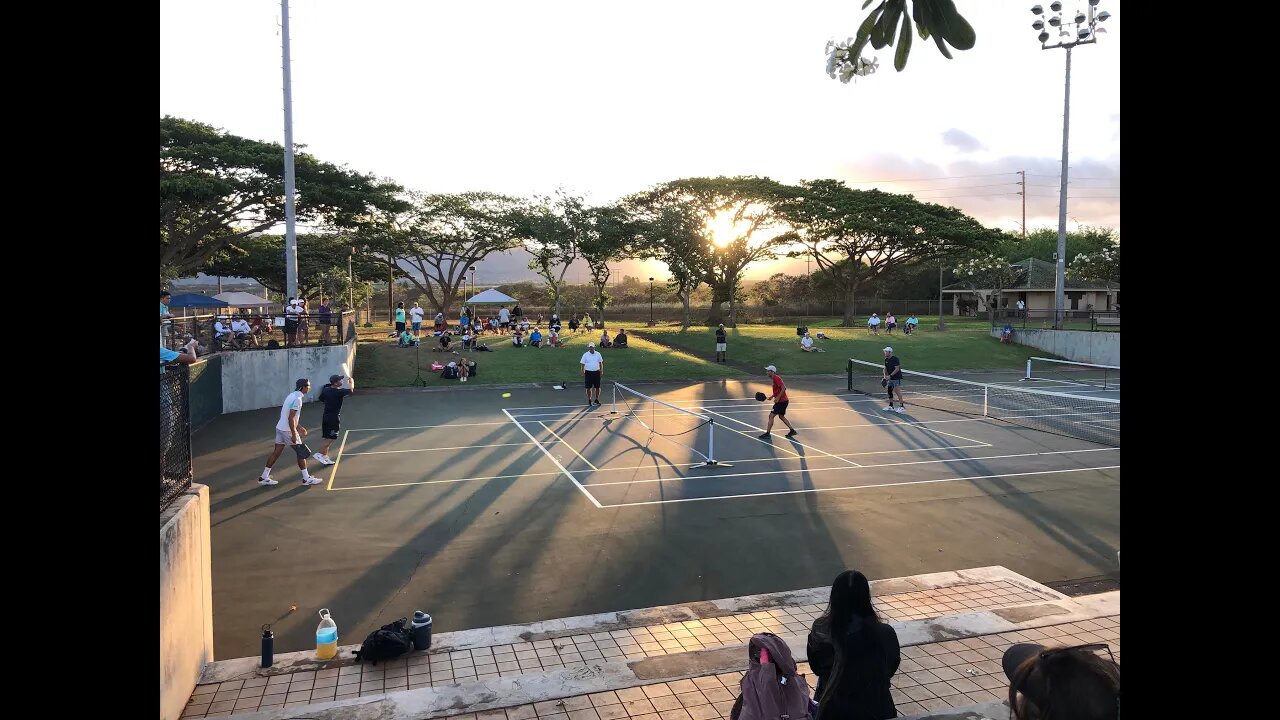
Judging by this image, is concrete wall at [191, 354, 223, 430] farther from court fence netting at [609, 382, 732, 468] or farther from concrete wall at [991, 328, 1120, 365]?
concrete wall at [991, 328, 1120, 365]

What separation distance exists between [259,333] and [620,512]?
19.6 meters

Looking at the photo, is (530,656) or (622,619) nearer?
(530,656)

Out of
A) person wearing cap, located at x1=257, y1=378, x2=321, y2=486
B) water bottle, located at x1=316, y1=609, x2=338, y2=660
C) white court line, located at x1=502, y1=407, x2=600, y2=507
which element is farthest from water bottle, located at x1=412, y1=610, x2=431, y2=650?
person wearing cap, located at x1=257, y1=378, x2=321, y2=486

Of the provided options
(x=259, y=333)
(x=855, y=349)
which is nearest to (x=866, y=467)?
Answer: (x=259, y=333)

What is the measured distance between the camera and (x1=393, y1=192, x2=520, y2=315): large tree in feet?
179

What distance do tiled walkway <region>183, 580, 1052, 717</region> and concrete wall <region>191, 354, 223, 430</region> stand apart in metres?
16.1

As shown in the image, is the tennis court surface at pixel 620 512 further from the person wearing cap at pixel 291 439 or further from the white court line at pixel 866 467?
the person wearing cap at pixel 291 439

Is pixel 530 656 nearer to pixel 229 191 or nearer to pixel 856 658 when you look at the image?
pixel 856 658

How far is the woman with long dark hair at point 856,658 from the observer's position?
15.3 ft

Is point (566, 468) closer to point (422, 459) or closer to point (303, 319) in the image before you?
point (422, 459)

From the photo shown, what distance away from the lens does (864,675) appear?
15.5 feet
